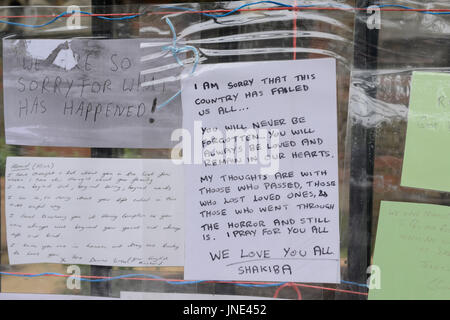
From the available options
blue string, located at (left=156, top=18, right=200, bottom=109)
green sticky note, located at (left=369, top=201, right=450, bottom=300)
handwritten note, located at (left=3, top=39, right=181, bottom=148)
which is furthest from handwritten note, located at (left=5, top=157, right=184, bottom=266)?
green sticky note, located at (left=369, top=201, right=450, bottom=300)

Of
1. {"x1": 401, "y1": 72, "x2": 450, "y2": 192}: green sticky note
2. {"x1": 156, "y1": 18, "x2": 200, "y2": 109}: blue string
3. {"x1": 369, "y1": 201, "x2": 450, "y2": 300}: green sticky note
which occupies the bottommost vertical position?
{"x1": 369, "y1": 201, "x2": 450, "y2": 300}: green sticky note

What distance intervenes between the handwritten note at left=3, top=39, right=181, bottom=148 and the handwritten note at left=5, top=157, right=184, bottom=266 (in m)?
0.10

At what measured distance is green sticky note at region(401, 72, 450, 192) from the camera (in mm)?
1269

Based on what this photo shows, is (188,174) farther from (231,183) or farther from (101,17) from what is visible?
(101,17)

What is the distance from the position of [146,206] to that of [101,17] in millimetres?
694

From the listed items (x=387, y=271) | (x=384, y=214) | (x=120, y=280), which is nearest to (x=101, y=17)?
(x=120, y=280)

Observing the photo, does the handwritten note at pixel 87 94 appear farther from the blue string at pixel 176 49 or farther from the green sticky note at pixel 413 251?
the green sticky note at pixel 413 251

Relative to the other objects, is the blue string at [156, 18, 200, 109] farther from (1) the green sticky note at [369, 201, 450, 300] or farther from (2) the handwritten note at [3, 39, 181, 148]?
(1) the green sticky note at [369, 201, 450, 300]

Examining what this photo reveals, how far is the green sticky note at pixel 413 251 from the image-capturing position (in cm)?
130

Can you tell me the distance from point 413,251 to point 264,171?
57 cm

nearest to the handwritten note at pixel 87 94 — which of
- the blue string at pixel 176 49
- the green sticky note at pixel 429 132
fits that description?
the blue string at pixel 176 49

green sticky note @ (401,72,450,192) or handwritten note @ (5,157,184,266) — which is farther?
handwritten note @ (5,157,184,266)

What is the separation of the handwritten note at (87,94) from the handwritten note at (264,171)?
116mm

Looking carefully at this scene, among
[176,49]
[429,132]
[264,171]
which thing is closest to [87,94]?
[176,49]
